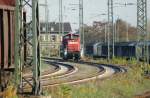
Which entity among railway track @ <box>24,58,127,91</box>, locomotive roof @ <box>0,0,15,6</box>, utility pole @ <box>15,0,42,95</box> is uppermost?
locomotive roof @ <box>0,0,15,6</box>

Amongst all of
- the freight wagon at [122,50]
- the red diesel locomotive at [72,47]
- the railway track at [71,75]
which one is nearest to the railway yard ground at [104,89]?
the railway track at [71,75]

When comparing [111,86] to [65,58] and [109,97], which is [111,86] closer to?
[109,97]

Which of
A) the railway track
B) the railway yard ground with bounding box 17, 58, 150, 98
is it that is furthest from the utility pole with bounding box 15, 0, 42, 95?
the railway track

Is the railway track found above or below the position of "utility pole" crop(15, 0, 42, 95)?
below

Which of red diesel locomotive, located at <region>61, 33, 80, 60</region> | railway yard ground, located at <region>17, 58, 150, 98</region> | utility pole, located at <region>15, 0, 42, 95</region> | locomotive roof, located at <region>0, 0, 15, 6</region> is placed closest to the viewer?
utility pole, located at <region>15, 0, 42, 95</region>

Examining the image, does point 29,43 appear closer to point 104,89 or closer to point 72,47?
point 104,89

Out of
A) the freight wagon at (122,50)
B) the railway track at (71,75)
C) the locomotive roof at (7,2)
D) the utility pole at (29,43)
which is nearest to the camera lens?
the utility pole at (29,43)

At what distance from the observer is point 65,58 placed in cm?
5438

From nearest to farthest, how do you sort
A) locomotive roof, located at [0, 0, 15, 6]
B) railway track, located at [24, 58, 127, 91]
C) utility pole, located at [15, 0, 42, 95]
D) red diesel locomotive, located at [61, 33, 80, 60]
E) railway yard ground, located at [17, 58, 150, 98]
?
utility pole, located at [15, 0, 42, 95], railway yard ground, located at [17, 58, 150, 98], locomotive roof, located at [0, 0, 15, 6], railway track, located at [24, 58, 127, 91], red diesel locomotive, located at [61, 33, 80, 60]

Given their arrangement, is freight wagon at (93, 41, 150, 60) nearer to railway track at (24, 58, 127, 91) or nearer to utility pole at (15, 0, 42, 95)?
railway track at (24, 58, 127, 91)

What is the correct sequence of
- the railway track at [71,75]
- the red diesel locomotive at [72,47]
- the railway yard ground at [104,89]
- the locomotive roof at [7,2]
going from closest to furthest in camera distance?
1. the railway yard ground at [104,89]
2. the locomotive roof at [7,2]
3. the railway track at [71,75]
4. the red diesel locomotive at [72,47]

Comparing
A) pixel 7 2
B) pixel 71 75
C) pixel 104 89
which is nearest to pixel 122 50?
pixel 71 75

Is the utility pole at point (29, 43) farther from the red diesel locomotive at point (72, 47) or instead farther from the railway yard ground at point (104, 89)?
the red diesel locomotive at point (72, 47)

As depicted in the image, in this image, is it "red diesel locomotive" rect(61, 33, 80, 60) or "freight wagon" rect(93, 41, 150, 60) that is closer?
"freight wagon" rect(93, 41, 150, 60)
